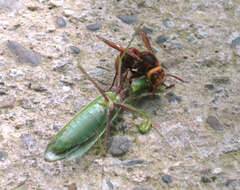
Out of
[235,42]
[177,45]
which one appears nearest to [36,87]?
[177,45]

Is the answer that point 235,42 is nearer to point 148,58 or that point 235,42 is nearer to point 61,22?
point 148,58

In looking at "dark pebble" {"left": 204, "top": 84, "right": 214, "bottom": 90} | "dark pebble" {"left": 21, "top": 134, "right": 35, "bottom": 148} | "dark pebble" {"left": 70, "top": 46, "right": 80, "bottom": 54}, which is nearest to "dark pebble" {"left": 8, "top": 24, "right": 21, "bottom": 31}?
"dark pebble" {"left": 70, "top": 46, "right": 80, "bottom": 54}

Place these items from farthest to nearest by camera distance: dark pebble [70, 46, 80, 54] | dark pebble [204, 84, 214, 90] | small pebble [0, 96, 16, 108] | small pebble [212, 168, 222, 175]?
dark pebble [70, 46, 80, 54] < dark pebble [204, 84, 214, 90] < small pebble [0, 96, 16, 108] < small pebble [212, 168, 222, 175]

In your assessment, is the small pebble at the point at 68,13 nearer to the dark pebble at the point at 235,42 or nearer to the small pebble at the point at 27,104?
the small pebble at the point at 27,104

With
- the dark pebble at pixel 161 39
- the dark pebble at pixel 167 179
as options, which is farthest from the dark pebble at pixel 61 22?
the dark pebble at pixel 167 179

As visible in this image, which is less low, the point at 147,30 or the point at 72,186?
the point at 147,30

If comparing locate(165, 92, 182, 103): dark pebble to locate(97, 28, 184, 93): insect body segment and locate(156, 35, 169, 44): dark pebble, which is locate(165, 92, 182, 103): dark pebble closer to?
locate(97, 28, 184, 93): insect body segment
